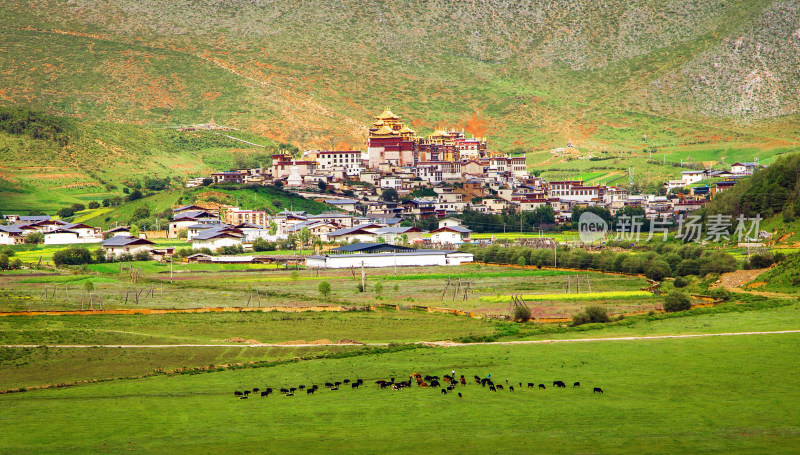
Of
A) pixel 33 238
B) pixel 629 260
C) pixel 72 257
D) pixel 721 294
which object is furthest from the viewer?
pixel 33 238

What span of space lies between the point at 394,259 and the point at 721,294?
33504 millimetres

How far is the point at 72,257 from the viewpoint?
3250 inches

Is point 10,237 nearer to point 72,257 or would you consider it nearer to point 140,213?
point 140,213

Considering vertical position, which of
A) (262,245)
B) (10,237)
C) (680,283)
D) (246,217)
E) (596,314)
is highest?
(246,217)

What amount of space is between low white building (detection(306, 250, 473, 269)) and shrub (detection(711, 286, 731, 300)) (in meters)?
31.7

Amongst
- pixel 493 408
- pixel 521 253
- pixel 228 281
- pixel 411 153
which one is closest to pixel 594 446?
pixel 493 408

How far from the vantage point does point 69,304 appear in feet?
185

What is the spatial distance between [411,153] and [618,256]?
73.6 metres

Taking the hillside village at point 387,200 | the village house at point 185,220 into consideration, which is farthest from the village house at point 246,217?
the village house at point 185,220

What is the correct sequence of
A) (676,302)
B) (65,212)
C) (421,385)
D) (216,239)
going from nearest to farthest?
1. (421,385)
2. (676,302)
3. (216,239)
4. (65,212)

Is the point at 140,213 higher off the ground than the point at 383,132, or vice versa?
the point at 383,132

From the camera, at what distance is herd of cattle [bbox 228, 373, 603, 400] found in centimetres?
3194

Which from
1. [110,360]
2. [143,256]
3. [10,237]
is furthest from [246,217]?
[110,360]

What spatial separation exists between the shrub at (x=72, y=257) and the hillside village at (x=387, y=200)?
340cm
